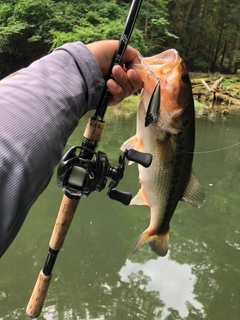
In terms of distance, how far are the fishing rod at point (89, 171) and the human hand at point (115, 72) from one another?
0.03m

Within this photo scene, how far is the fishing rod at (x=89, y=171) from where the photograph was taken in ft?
3.54

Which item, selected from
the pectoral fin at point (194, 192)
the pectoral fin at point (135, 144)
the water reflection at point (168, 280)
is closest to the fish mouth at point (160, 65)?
the pectoral fin at point (135, 144)

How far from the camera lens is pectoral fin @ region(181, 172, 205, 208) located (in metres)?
1.59

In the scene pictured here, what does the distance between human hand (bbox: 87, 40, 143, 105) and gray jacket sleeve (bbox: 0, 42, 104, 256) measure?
0.67ft

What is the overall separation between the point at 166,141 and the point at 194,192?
0.32 m

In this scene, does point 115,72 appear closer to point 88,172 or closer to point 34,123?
point 88,172

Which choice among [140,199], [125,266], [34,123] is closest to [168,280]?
[125,266]

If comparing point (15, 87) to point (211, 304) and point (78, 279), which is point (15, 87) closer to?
point (78, 279)

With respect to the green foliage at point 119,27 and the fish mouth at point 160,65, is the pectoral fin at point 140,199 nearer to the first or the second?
the fish mouth at point 160,65

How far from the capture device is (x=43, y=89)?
84 centimetres

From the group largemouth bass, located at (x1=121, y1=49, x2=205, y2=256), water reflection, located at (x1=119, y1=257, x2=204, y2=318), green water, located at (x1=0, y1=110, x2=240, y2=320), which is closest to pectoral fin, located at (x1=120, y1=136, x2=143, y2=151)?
largemouth bass, located at (x1=121, y1=49, x2=205, y2=256)

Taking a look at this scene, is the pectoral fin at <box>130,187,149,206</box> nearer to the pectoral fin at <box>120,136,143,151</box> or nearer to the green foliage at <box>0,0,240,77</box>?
the pectoral fin at <box>120,136,143,151</box>

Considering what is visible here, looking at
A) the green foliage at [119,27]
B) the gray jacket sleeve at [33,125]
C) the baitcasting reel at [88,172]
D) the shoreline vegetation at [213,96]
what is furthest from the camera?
the green foliage at [119,27]

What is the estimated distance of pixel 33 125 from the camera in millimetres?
763
